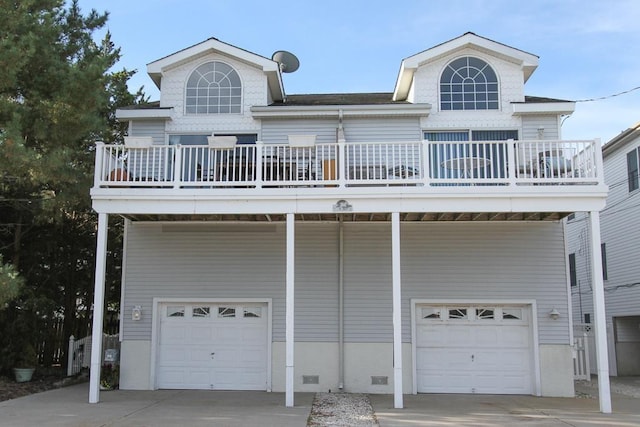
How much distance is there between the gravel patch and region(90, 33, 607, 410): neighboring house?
0.74 meters

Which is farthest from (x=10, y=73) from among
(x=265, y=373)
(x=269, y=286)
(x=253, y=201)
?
(x=265, y=373)

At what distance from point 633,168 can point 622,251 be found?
8.84ft

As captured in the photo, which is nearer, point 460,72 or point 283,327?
point 283,327

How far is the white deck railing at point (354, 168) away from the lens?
10.9 m

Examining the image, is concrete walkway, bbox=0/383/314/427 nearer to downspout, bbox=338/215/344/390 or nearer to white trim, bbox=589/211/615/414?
downspout, bbox=338/215/344/390

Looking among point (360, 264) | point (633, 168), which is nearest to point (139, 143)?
point (360, 264)

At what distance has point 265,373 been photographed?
41.3ft

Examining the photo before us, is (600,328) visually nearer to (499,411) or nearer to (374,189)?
(499,411)

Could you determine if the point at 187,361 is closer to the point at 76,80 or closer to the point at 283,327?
the point at 283,327

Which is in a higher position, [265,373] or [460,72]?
[460,72]

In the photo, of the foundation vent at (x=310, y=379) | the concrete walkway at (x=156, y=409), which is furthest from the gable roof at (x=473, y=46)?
the concrete walkway at (x=156, y=409)

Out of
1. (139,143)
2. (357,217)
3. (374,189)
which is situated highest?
(139,143)

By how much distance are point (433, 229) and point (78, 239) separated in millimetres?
Answer: 9937

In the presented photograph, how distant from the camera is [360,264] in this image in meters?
12.7
